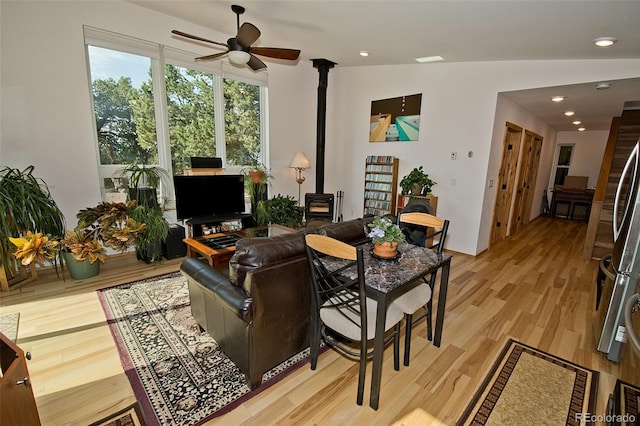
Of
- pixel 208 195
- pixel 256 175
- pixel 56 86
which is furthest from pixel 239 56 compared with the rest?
pixel 56 86

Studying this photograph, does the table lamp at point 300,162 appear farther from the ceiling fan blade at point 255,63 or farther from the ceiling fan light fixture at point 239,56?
the ceiling fan light fixture at point 239,56

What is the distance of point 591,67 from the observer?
3350 mm

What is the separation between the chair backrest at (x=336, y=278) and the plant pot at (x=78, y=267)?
2.97 meters

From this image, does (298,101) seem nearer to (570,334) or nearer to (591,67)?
(591,67)

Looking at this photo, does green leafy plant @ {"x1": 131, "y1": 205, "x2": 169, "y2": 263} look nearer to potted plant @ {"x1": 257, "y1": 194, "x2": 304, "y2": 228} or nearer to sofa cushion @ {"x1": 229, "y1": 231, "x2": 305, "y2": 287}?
potted plant @ {"x1": 257, "y1": 194, "x2": 304, "y2": 228}

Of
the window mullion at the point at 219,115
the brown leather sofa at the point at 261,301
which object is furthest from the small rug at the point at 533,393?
the window mullion at the point at 219,115

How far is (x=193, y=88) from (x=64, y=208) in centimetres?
233

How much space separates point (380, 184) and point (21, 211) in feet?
15.6

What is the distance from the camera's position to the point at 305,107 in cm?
570

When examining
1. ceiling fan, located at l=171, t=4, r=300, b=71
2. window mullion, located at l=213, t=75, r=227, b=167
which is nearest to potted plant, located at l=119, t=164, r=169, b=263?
window mullion, located at l=213, t=75, r=227, b=167

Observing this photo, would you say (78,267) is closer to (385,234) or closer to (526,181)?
(385,234)

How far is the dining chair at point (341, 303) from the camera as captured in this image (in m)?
1.57

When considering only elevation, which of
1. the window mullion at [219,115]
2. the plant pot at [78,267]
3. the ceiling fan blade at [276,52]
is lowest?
the plant pot at [78,267]

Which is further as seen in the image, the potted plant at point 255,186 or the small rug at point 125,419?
the potted plant at point 255,186
